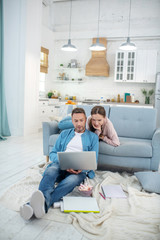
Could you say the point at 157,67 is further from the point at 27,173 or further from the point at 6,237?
the point at 6,237

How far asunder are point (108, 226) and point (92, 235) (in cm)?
14

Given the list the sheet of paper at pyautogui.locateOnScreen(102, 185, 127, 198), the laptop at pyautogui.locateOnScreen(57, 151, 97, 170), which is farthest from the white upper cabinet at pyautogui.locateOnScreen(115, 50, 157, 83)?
the laptop at pyautogui.locateOnScreen(57, 151, 97, 170)

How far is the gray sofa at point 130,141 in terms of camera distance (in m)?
2.80

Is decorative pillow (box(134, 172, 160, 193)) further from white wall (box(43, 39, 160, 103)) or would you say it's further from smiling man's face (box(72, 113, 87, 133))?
white wall (box(43, 39, 160, 103))

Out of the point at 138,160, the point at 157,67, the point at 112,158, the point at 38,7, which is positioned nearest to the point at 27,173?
the point at 112,158

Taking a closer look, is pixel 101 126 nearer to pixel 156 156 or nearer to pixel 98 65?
→ pixel 156 156

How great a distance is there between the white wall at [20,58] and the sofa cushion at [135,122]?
2.64 metres

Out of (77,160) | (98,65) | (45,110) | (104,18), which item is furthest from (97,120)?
(104,18)

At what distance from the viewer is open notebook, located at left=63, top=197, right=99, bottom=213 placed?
1811 millimetres

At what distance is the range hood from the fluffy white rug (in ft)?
16.5

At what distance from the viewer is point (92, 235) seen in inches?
60.1

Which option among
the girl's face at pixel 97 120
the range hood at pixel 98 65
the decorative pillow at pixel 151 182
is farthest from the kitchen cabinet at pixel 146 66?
the decorative pillow at pixel 151 182

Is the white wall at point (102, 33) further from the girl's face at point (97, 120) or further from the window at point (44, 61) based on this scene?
the girl's face at point (97, 120)

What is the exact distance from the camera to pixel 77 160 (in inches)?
82.5
